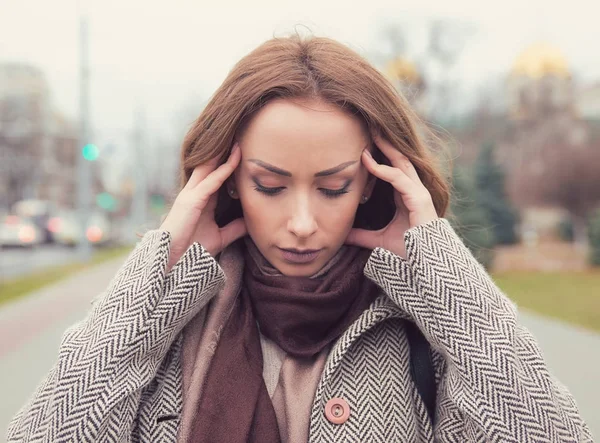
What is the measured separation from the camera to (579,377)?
20.9 ft

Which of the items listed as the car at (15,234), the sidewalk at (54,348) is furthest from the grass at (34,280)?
the car at (15,234)

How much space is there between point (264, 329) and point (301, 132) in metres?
0.61

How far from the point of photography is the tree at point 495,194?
72.5 ft

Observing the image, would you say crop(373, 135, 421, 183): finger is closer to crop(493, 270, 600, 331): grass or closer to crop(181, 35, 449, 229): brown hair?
crop(181, 35, 449, 229): brown hair

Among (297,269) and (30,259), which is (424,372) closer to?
(297,269)

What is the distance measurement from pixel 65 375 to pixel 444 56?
27954 millimetres

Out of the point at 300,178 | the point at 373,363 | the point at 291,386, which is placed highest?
the point at 300,178

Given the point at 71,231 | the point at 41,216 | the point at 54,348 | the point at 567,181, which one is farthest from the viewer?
the point at 41,216

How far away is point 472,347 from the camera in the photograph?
1.73 meters

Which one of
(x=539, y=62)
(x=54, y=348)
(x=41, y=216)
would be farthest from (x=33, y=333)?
(x=539, y=62)

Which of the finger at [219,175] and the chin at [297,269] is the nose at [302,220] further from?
the finger at [219,175]

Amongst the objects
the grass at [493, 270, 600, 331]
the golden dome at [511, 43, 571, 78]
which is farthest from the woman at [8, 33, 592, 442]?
the golden dome at [511, 43, 571, 78]

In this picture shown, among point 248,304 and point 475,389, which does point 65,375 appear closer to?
point 248,304

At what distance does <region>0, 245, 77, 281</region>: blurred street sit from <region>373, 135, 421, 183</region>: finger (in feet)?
46.3
